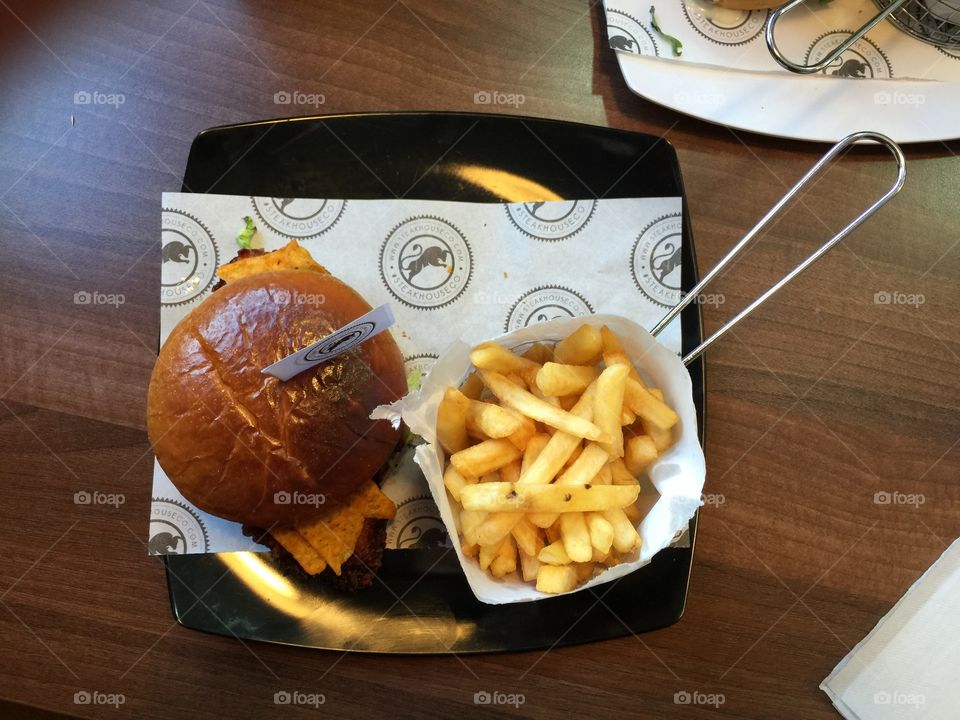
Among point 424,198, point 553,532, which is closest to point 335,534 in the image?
point 553,532

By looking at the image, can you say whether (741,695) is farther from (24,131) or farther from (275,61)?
(24,131)

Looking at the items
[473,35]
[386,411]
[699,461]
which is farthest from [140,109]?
[699,461]

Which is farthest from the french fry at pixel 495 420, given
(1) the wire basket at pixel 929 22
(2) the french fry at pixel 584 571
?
(1) the wire basket at pixel 929 22

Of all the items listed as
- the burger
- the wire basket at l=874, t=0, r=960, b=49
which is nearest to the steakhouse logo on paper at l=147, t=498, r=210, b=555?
the burger

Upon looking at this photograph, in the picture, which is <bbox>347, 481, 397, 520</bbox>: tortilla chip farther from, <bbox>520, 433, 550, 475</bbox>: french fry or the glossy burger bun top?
<bbox>520, 433, 550, 475</bbox>: french fry

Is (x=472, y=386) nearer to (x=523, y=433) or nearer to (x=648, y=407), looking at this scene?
(x=523, y=433)

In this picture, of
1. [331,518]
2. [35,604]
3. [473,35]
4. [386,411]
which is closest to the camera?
[386,411]
